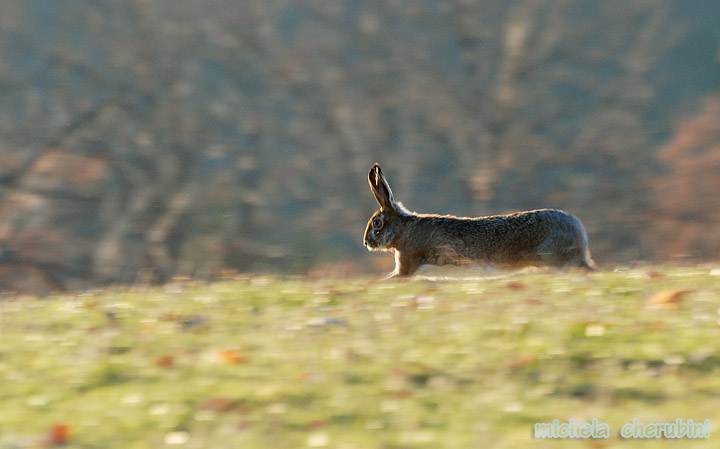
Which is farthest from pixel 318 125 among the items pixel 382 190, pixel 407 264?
pixel 407 264

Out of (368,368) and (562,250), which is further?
(562,250)

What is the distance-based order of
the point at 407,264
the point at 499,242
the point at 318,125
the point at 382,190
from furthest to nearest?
1. the point at 318,125
2. the point at 382,190
3. the point at 407,264
4. the point at 499,242

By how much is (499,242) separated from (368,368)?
13.9 ft

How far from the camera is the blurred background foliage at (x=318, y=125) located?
3288 cm

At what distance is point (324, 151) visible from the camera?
35625mm

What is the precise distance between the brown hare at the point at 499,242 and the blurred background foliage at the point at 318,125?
2178 cm

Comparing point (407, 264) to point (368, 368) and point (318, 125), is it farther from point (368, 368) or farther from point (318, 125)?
point (318, 125)

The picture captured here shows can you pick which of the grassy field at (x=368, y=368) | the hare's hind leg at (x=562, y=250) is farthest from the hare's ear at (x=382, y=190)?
the grassy field at (x=368, y=368)

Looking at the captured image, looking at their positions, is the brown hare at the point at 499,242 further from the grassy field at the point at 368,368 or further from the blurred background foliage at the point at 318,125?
the blurred background foliage at the point at 318,125

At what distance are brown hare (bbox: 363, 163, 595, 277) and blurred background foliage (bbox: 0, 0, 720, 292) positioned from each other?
2178 centimetres

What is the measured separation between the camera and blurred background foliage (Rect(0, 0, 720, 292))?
32875 millimetres

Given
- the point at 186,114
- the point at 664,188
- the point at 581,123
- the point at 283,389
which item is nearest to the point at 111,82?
the point at 186,114

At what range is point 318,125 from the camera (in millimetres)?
35719

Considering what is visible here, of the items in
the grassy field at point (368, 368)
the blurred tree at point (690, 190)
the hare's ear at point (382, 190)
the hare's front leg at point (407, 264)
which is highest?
the blurred tree at point (690, 190)
